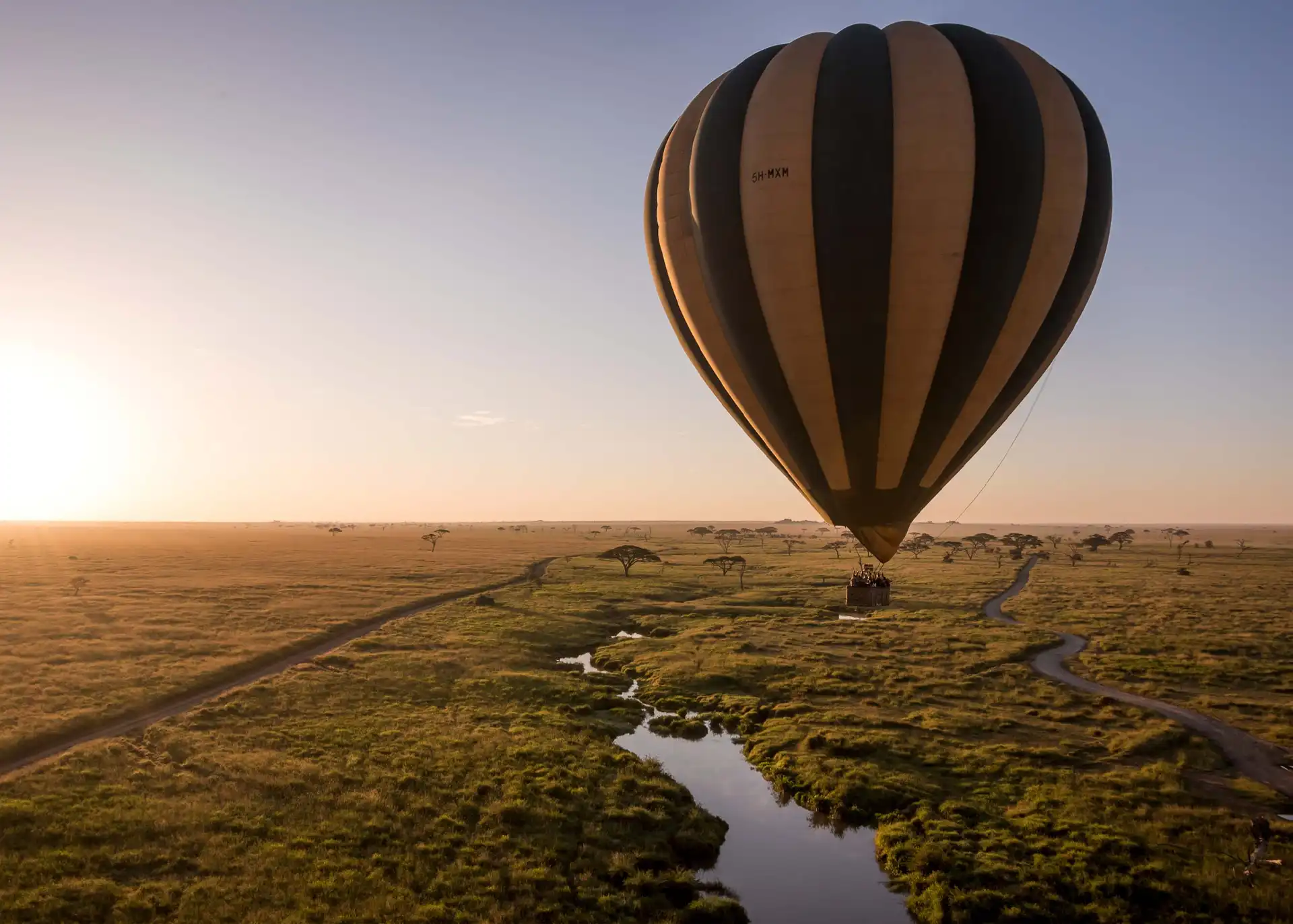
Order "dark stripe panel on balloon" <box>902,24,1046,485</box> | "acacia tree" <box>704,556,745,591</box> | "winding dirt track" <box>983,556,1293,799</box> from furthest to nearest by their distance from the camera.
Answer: "acacia tree" <box>704,556,745,591</box> < "winding dirt track" <box>983,556,1293,799</box> < "dark stripe panel on balloon" <box>902,24,1046,485</box>

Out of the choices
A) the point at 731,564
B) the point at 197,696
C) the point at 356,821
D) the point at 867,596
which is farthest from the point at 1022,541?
the point at 356,821

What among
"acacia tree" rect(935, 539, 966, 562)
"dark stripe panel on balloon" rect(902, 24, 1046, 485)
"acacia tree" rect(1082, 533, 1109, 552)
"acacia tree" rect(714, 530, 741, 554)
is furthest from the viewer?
"acacia tree" rect(714, 530, 741, 554)

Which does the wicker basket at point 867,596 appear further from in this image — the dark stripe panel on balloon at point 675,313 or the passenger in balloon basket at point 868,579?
the dark stripe panel on balloon at point 675,313

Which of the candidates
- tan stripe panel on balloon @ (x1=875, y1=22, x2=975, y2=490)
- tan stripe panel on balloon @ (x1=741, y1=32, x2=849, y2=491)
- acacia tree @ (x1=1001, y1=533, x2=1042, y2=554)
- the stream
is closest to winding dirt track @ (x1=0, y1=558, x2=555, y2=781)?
the stream

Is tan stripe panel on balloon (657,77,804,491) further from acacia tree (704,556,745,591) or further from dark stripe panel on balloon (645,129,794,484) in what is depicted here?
acacia tree (704,556,745,591)

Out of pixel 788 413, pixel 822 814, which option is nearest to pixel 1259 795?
pixel 822 814

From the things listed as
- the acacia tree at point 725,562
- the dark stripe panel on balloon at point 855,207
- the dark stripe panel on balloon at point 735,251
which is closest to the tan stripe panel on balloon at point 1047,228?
the dark stripe panel on balloon at point 855,207
